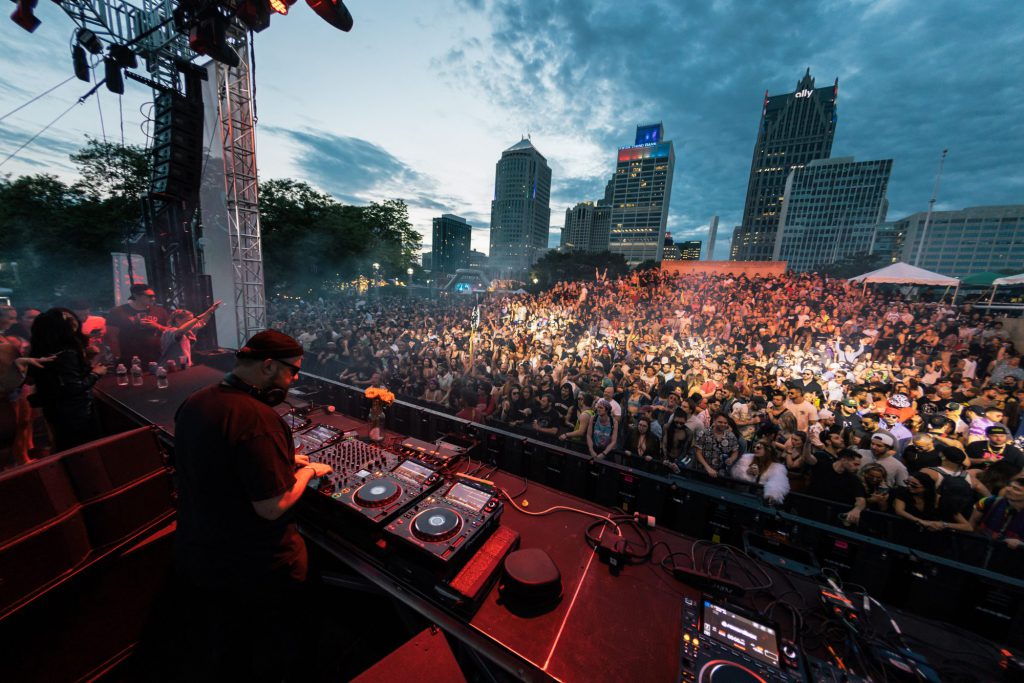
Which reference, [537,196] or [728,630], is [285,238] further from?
[537,196]

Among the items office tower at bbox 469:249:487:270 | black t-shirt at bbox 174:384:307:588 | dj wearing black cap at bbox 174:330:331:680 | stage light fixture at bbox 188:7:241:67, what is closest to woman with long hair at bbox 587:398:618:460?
dj wearing black cap at bbox 174:330:331:680

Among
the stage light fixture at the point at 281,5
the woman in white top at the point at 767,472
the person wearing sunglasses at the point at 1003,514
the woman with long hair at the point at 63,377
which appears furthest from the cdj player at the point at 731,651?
the stage light fixture at the point at 281,5

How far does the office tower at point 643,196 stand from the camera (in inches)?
3612

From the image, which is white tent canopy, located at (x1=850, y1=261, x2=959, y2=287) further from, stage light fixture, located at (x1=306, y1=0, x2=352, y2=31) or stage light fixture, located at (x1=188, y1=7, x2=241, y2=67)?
stage light fixture, located at (x1=188, y1=7, x2=241, y2=67)

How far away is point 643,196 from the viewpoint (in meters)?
94.5

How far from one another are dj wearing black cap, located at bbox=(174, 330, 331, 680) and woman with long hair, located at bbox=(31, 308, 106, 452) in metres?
2.99

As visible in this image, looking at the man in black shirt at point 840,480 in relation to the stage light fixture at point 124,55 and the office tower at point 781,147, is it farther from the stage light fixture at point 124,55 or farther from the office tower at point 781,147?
the office tower at point 781,147

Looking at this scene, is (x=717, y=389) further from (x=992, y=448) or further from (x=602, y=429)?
(x=992, y=448)

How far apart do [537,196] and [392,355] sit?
115 meters

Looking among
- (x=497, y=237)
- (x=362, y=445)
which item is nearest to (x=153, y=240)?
(x=362, y=445)

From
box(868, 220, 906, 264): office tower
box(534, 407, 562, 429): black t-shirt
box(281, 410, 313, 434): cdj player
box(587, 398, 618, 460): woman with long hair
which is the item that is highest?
box(868, 220, 906, 264): office tower

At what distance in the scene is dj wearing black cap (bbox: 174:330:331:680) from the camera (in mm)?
1616

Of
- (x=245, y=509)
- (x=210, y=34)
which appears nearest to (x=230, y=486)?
(x=245, y=509)

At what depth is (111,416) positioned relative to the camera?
391cm
